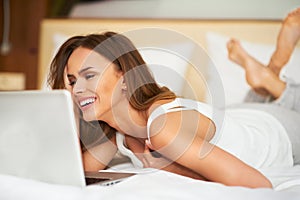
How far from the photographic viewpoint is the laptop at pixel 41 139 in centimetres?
86

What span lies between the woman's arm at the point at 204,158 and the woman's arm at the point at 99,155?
7.3 inches

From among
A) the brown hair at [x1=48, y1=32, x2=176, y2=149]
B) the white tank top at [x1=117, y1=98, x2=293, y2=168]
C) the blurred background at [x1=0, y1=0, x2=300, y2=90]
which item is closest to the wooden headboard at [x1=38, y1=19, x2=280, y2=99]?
the blurred background at [x1=0, y1=0, x2=300, y2=90]

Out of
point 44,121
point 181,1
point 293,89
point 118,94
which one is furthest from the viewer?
point 181,1

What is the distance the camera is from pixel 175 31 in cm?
180

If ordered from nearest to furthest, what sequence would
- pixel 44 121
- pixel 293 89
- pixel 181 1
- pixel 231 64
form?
pixel 44 121, pixel 293 89, pixel 231 64, pixel 181 1

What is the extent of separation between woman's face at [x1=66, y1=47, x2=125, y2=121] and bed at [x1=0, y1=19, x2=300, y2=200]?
116mm

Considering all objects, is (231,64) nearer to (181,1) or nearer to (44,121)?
(181,1)

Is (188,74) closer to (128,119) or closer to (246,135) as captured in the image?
(246,135)

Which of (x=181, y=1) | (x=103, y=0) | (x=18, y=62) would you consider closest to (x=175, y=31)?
(x=181, y=1)

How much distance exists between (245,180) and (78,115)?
1.25 ft

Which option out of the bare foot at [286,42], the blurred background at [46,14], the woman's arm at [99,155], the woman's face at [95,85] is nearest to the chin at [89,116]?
the woman's face at [95,85]

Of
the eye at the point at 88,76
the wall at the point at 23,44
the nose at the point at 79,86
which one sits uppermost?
the eye at the point at 88,76

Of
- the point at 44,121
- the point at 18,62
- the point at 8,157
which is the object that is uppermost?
the point at 44,121

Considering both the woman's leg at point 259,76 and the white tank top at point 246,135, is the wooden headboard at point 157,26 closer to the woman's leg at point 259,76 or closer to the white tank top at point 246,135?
the woman's leg at point 259,76
